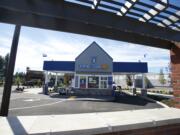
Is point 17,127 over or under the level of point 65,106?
over

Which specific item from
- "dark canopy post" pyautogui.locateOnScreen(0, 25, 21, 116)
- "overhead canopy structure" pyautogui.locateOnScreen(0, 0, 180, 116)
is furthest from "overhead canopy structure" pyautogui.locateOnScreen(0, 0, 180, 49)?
"dark canopy post" pyautogui.locateOnScreen(0, 25, 21, 116)

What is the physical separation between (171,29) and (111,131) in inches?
91.4

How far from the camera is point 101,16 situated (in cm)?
279

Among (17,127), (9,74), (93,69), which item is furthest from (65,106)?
(93,69)

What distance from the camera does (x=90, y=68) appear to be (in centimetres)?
2641

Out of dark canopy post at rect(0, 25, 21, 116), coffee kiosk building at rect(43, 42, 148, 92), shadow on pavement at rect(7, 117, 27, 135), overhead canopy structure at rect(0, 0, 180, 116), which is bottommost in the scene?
shadow on pavement at rect(7, 117, 27, 135)

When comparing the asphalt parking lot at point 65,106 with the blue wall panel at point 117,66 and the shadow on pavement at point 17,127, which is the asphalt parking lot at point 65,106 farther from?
the shadow on pavement at point 17,127

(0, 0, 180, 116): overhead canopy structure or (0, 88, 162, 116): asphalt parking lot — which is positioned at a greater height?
(0, 0, 180, 116): overhead canopy structure

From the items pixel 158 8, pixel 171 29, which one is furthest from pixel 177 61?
pixel 158 8

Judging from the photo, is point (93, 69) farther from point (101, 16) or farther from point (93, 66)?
point (101, 16)

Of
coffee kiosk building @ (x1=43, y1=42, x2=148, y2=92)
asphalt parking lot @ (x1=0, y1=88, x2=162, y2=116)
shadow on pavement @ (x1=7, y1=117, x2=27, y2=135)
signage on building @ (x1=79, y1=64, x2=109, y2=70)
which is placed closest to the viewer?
shadow on pavement @ (x1=7, y1=117, x2=27, y2=135)

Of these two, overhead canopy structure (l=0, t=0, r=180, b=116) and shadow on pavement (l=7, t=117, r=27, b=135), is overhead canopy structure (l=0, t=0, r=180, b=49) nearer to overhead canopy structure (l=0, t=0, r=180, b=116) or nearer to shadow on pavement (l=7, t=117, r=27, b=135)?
overhead canopy structure (l=0, t=0, r=180, b=116)

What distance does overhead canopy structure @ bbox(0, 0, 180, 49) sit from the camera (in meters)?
2.41

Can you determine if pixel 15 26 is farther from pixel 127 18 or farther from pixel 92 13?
pixel 127 18
